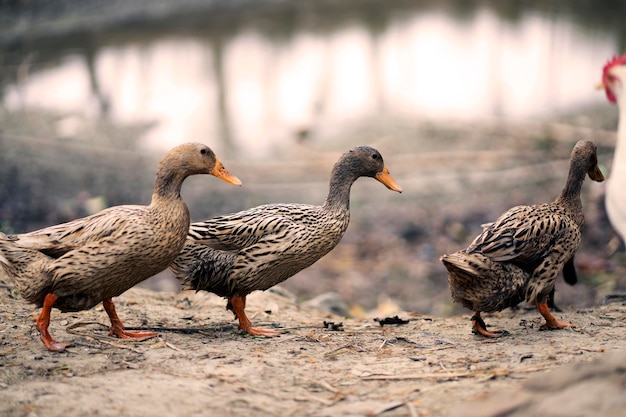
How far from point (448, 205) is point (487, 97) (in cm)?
514

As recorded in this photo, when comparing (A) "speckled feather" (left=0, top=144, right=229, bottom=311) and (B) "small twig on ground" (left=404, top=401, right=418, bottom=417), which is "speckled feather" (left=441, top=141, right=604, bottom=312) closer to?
(B) "small twig on ground" (left=404, top=401, right=418, bottom=417)

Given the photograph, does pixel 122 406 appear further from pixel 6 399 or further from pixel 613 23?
pixel 613 23

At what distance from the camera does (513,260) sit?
546cm

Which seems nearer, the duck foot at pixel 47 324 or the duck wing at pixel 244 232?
the duck foot at pixel 47 324

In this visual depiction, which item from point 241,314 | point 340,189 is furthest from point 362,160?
point 241,314

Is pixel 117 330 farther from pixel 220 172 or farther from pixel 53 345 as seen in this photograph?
pixel 220 172

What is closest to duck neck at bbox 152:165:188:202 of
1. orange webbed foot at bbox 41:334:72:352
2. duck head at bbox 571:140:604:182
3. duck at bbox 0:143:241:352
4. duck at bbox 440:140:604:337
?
duck at bbox 0:143:241:352

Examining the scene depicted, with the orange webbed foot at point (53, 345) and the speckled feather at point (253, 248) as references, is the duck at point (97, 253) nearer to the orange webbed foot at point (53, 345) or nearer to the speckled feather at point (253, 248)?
the orange webbed foot at point (53, 345)

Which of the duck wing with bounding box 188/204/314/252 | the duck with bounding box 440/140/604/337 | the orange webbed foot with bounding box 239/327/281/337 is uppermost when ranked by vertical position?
the duck wing with bounding box 188/204/314/252

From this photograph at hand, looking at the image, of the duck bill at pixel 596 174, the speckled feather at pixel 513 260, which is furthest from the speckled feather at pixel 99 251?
the duck bill at pixel 596 174

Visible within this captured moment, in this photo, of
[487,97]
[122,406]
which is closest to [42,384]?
[122,406]

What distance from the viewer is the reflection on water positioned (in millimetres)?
13875

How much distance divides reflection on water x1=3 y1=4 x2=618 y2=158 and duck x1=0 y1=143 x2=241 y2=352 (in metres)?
7.36

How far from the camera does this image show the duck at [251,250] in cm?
560
